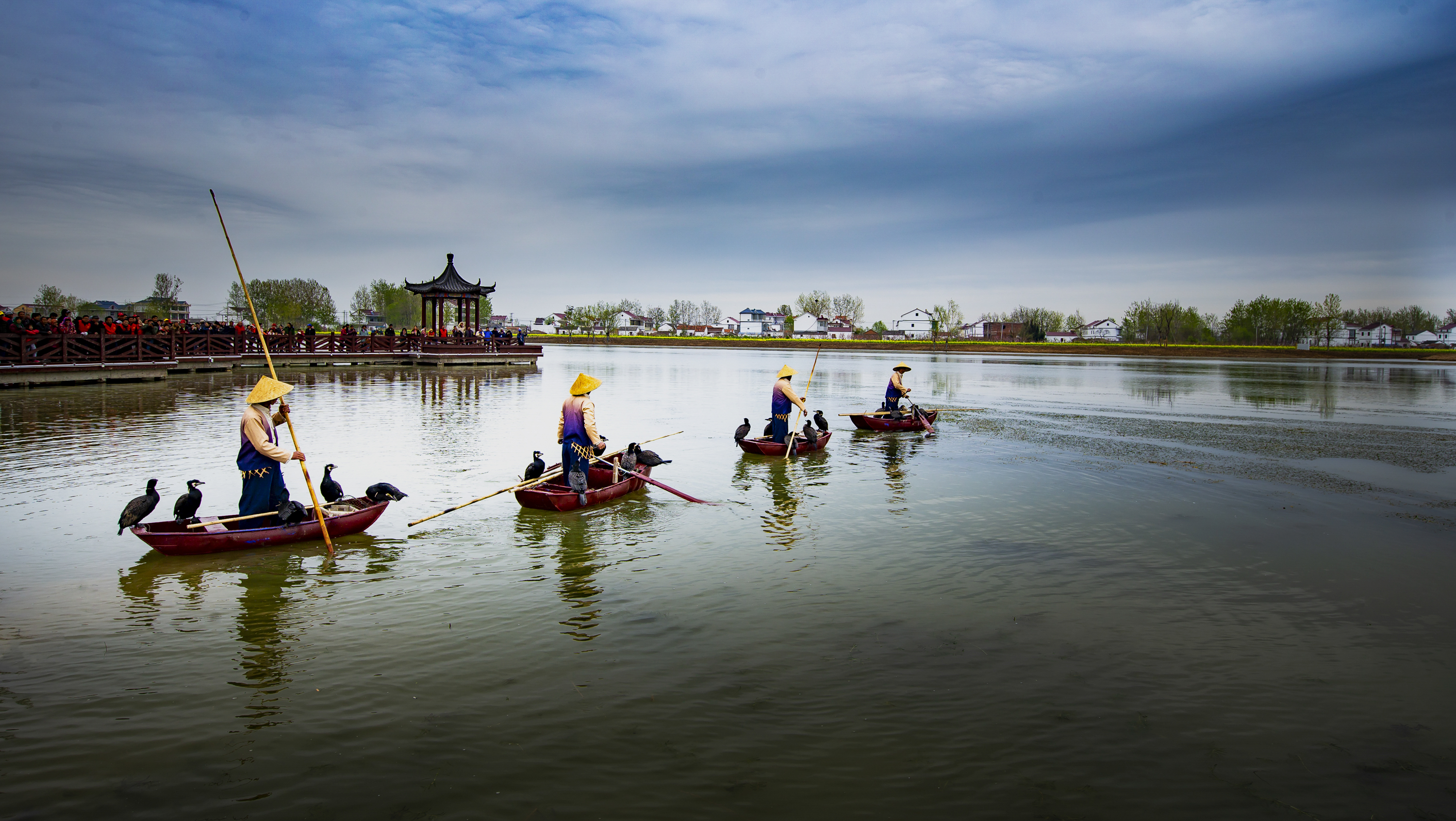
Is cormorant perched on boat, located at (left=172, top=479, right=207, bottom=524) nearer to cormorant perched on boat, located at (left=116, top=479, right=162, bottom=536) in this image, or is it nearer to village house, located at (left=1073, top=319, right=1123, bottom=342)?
cormorant perched on boat, located at (left=116, top=479, right=162, bottom=536)

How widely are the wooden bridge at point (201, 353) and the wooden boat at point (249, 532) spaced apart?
19340 mm

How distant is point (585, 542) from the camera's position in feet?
32.0

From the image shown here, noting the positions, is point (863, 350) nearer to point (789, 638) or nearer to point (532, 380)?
point (532, 380)

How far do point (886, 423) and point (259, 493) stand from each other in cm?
1491

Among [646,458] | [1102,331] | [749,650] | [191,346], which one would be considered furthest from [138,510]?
[1102,331]

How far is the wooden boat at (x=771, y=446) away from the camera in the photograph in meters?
15.9

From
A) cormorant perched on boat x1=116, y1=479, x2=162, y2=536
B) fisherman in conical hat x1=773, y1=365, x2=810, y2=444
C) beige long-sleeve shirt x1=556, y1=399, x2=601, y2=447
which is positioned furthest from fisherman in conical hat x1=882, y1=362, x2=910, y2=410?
cormorant perched on boat x1=116, y1=479, x2=162, y2=536

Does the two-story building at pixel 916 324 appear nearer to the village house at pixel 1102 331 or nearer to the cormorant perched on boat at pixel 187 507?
the village house at pixel 1102 331

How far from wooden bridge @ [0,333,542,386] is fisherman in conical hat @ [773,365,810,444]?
61.8ft

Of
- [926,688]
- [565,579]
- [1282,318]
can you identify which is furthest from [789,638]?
[1282,318]

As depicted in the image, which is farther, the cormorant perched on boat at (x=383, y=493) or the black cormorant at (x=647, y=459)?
the black cormorant at (x=647, y=459)

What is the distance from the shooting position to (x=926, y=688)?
5.79 metres

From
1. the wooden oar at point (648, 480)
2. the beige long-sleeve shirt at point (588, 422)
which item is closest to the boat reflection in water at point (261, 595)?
the beige long-sleeve shirt at point (588, 422)

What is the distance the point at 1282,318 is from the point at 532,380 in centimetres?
10965
